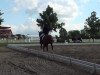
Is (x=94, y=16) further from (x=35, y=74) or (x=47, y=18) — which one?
(x=35, y=74)

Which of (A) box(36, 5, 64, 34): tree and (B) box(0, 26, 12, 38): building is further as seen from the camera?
(B) box(0, 26, 12, 38): building

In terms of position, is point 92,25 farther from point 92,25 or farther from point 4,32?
point 4,32

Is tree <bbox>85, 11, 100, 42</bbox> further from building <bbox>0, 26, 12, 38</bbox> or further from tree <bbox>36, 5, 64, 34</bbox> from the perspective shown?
building <bbox>0, 26, 12, 38</bbox>

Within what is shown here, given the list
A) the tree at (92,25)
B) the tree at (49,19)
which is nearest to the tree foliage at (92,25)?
the tree at (92,25)

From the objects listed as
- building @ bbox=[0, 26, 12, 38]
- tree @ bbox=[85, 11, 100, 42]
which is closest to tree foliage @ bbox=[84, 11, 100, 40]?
tree @ bbox=[85, 11, 100, 42]

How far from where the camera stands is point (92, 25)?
77812 mm

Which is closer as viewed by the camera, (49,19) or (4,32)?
(49,19)

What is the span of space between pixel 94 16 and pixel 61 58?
201ft

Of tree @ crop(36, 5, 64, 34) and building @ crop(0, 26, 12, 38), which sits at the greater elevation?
tree @ crop(36, 5, 64, 34)

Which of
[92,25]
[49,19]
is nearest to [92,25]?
[92,25]

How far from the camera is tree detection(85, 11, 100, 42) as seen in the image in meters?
77.9

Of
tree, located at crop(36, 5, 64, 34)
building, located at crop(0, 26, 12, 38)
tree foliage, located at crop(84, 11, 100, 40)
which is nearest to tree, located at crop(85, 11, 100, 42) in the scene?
tree foliage, located at crop(84, 11, 100, 40)

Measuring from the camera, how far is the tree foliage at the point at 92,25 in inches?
3068

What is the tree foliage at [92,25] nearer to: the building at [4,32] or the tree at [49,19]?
the tree at [49,19]
